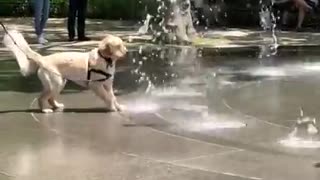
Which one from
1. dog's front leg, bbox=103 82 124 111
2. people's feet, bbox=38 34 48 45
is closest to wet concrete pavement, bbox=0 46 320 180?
dog's front leg, bbox=103 82 124 111

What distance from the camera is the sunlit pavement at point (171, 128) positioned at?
671cm

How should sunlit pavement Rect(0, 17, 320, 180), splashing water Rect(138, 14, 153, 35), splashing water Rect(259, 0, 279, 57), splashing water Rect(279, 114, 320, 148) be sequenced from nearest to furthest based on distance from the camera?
sunlit pavement Rect(0, 17, 320, 180) → splashing water Rect(279, 114, 320, 148) → splashing water Rect(138, 14, 153, 35) → splashing water Rect(259, 0, 279, 57)

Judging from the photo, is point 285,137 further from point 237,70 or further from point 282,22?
point 282,22

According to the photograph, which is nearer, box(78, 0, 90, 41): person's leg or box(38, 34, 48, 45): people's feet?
box(38, 34, 48, 45): people's feet

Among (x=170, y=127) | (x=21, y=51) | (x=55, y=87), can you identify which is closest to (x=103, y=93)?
(x=55, y=87)

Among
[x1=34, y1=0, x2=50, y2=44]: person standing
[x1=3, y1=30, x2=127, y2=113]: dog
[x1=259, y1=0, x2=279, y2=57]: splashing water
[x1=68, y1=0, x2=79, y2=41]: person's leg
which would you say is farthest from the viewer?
[x1=259, y1=0, x2=279, y2=57]: splashing water

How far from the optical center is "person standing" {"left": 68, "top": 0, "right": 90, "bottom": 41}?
16.8 meters

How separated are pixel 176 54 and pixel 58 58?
6415 mm

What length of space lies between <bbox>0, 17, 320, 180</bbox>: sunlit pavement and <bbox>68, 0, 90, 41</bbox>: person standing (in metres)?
3.99

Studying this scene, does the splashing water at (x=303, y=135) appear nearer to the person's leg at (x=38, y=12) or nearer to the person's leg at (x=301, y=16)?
the person's leg at (x=38, y=12)

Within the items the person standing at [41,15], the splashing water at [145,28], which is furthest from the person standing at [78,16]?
the splashing water at [145,28]

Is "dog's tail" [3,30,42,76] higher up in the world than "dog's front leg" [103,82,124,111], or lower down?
higher up

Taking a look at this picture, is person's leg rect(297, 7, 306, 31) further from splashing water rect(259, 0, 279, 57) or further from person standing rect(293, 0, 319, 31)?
splashing water rect(259, 0, 279, 57)

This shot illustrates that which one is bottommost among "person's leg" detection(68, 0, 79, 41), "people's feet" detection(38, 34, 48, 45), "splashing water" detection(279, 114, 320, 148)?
"people's feet" detection(38, 34, 48, 45)
